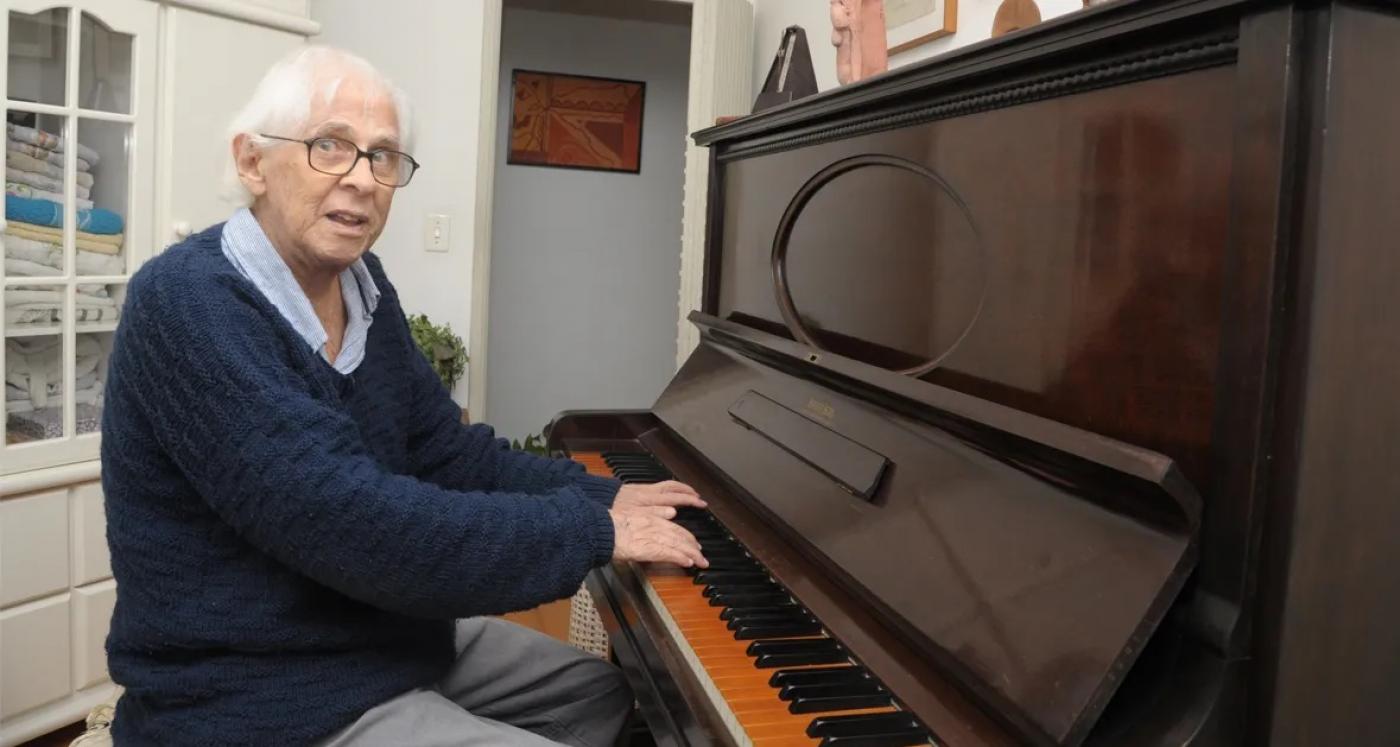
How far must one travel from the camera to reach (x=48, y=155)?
220 centimetres

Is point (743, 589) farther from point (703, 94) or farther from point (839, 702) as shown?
point (703, 94)

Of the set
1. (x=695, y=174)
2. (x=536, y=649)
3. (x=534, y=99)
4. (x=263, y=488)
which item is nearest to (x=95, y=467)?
(x=536, y=649)

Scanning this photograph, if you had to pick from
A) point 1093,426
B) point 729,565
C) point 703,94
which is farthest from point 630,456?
point 703,94

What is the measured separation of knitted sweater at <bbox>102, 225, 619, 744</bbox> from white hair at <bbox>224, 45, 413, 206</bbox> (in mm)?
132

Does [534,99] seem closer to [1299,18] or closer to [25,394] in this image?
[25,394]

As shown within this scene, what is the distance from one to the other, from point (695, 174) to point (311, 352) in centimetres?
211

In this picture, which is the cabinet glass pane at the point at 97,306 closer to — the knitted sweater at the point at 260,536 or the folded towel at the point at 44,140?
the folded towel at the point at 44,140

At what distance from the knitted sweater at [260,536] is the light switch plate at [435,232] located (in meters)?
2.11

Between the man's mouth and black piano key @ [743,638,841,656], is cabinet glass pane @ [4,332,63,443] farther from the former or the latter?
black piano key @ [743,638,841,656]

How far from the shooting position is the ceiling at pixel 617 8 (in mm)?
4215

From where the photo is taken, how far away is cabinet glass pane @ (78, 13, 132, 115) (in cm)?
224

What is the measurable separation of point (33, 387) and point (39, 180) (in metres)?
0.46

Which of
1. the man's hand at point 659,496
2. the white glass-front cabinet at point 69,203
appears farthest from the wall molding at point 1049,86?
the white glass-front cabinet at point 69,203

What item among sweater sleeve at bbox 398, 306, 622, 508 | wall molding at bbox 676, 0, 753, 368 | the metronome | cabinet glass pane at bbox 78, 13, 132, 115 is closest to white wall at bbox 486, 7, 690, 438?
wall molding at bbox 676, 0, 753, 368
